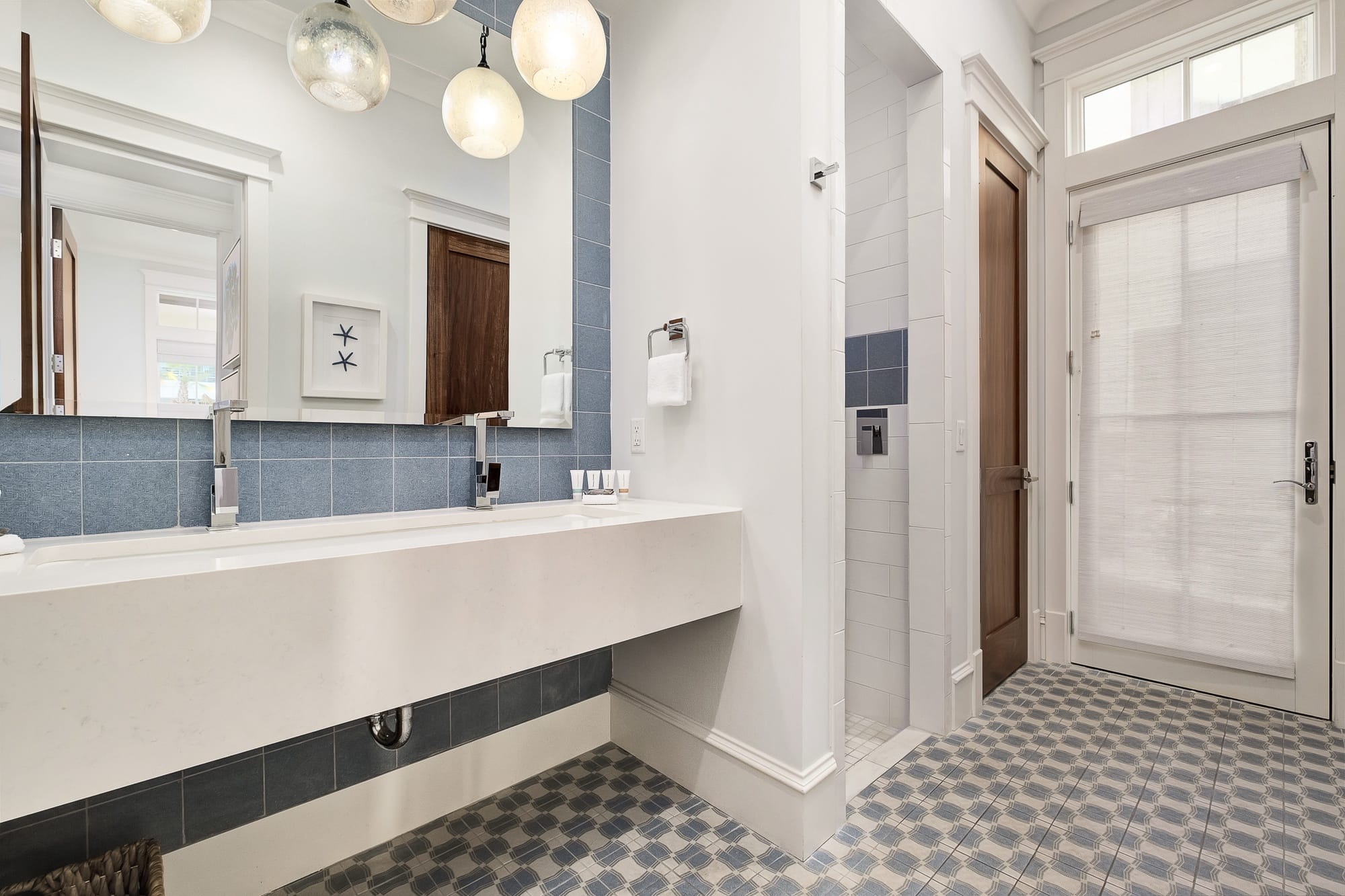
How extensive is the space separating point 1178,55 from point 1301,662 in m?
2.55

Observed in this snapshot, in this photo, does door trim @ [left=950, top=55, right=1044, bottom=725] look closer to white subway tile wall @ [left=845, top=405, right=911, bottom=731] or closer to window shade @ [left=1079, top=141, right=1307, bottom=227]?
white subway tile wall @ [left=845, top=405, right=911, bottom=731]

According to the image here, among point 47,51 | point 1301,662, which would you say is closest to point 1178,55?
point 1301,662

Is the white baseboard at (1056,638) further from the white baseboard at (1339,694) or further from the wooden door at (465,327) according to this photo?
the wooden door at (465,327)

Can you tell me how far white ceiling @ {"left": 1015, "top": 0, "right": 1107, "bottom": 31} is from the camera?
2.74m

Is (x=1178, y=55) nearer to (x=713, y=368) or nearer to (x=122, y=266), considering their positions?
(x=713, y=368)

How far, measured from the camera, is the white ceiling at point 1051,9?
2738mm

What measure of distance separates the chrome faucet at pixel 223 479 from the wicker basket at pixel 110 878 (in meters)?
0.63

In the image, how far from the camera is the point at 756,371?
163 centimetres

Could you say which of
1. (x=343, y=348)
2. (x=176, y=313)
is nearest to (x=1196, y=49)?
(x=343, y=348)

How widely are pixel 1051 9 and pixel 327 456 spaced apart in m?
3.65

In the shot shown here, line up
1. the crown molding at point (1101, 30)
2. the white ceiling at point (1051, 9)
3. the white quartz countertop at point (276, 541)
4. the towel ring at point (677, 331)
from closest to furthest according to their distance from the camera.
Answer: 1. the white quartz countertop at point (276, 541)
2. the towel ring at point (677, 331)
3. the crown molding at point (1101, 30)
4. the white ceiling at point (1051, 9)

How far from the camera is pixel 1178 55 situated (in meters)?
2.58

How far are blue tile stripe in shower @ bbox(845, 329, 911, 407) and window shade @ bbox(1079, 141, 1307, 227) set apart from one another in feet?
4.24

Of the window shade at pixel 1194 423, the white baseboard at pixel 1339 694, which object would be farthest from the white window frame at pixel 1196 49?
the white baseboard at pixel 1339 694
